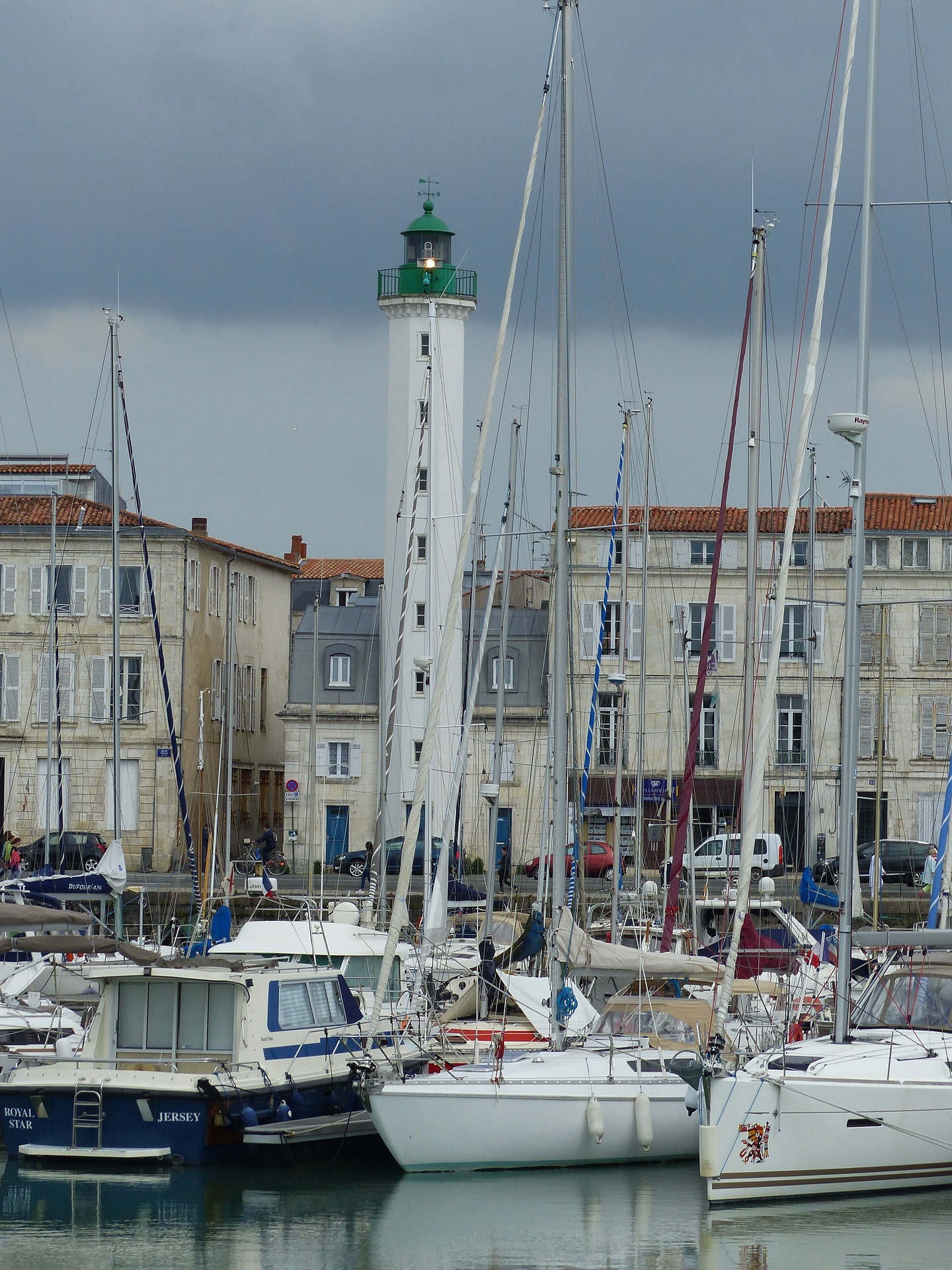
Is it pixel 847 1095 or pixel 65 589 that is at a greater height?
pixel 65 589

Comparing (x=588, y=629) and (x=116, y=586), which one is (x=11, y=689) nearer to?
(x=588, y=629)

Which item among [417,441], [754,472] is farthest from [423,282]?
[754,472]

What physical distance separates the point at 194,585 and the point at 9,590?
5755 millimetres

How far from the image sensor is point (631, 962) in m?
22.4

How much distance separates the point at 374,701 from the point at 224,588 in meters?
7.78

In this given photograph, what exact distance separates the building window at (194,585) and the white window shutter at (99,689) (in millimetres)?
2072

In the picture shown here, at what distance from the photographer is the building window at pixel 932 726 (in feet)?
185

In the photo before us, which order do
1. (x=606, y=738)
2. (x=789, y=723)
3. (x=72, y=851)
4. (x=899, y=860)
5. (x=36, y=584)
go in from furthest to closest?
(x=36, y=584)
(x=789, y=723)
(x=606, y=738)
(x=899, y=860)
(x=72, y=851)

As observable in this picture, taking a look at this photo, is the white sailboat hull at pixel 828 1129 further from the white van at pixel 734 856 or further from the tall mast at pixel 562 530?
the white van at pixel 734 856

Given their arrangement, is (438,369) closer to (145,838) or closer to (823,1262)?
(823,1262)

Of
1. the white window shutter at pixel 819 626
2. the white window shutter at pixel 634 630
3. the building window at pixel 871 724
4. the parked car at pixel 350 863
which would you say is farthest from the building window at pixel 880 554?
the parked car at pixel 350 863

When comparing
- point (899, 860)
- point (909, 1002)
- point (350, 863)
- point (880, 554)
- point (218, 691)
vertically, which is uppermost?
point (880, 554)

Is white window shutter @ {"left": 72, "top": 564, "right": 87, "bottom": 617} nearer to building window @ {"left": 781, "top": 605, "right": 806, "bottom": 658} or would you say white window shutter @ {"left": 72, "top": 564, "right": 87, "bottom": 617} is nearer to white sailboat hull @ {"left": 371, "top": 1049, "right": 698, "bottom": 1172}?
building window @ {"left": 781, "top": 605, "right": 806, "bottom": 658}

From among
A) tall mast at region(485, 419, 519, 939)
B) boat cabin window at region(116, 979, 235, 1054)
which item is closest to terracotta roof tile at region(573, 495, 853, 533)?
tall mast at region(485, 419, 519, 939)
